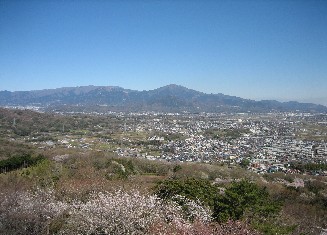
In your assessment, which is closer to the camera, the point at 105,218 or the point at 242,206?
the point at 105,218

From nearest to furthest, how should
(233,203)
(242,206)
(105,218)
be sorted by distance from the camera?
(105,218) < (242,206) < (233,203)

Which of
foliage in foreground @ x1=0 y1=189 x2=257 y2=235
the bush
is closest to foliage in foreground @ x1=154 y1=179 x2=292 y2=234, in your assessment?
the bush

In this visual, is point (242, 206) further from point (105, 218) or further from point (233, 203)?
point (105, 218)

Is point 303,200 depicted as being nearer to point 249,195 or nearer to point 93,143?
point 249,195

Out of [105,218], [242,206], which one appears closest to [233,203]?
[242,206]

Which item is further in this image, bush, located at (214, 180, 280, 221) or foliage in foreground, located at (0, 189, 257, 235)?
bush, located at (214, 180, 280, 221)

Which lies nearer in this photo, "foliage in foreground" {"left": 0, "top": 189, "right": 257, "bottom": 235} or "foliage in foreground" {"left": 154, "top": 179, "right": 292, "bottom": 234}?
"foliage in foreground" {"left": 0, "top": 189, "right": 257, "bottom": 235}

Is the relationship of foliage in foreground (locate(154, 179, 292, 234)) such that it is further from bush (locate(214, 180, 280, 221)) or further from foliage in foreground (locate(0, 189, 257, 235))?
foliage in foreground (locate(0, 189, 257, 235))

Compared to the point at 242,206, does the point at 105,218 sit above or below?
above

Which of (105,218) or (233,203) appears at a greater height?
(105,218)

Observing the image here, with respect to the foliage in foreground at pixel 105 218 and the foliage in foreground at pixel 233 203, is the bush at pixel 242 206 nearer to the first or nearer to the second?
the foliage in foreground at pixel 233 203

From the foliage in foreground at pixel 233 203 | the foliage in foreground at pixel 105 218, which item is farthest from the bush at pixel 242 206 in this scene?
the foliage in foreground at pixel 105 218

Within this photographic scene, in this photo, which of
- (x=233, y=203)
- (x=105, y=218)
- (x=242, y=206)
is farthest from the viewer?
(x=233, y=203)
